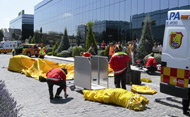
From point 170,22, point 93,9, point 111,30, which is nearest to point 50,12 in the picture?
point 93,9

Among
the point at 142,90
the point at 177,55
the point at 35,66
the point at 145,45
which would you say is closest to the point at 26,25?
the point at 145,45

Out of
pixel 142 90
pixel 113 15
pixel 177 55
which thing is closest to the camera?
pixel 177 55

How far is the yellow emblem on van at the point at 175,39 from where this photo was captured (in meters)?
5.73

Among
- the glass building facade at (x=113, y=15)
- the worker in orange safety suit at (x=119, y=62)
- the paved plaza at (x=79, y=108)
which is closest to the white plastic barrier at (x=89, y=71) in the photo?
the paved plaza at (x=79, y=108)

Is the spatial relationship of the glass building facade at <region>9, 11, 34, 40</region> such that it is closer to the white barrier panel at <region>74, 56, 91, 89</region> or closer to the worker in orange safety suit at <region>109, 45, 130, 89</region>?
the white barrier panel at <region>74, 56, 91, 89</region>

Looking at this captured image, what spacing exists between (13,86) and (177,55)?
6816mm

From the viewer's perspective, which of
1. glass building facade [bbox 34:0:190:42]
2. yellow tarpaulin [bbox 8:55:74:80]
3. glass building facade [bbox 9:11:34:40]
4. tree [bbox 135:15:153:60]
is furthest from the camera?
glass building facade [bbox 9:11:34:40]

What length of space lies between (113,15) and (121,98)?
96.8 feet

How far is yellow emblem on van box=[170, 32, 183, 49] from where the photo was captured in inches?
225

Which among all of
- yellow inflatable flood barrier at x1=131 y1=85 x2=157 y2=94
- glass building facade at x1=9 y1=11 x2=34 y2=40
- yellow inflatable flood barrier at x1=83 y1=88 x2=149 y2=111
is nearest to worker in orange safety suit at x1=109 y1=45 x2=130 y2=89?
yellow inflatable flood barrier at x1=131 y1=85 x2=157 y2=94

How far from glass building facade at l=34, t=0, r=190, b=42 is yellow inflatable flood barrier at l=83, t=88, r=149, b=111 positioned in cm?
→ 1866

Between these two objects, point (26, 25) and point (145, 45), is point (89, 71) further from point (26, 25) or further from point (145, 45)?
point (26, 25)

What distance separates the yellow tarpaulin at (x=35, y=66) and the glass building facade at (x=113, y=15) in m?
13.8

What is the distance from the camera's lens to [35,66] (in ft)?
41.0
